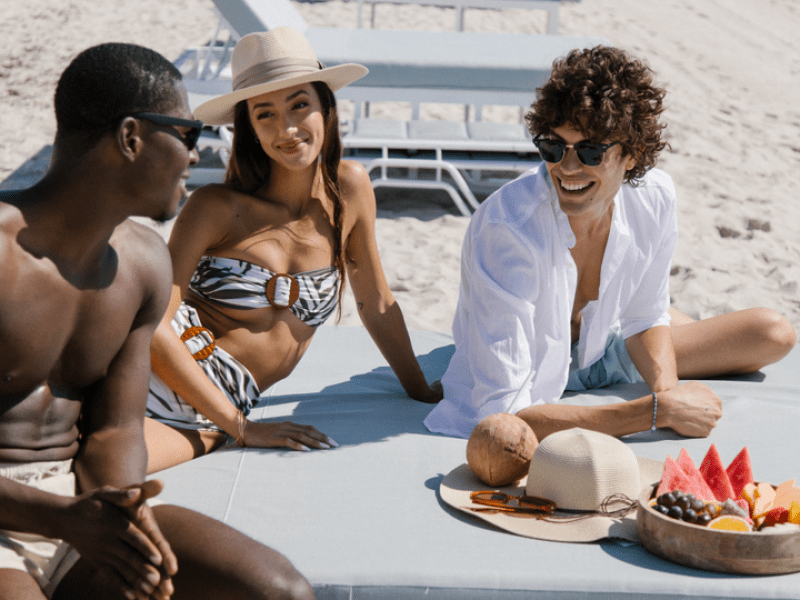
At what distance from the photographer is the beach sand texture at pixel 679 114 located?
5875 mm

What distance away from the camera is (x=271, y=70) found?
3.06 metres

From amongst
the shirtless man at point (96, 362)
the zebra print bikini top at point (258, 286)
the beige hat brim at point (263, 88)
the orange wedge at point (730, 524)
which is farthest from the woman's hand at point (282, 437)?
the orange wedge at point (730, 524)

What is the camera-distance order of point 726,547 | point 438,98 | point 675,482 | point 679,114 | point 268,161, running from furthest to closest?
point 679,114 < point 438,98 < point 268,161 < point 675,482 < point 726,547

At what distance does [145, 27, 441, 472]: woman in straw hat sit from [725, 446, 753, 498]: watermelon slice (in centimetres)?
134

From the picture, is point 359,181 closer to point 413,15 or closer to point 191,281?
point 191,281

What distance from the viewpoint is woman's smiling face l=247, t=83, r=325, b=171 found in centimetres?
302

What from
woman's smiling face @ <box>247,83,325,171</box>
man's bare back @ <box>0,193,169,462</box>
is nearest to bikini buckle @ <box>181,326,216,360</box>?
woman's smiling face @ <box>247,83,325,171</box>

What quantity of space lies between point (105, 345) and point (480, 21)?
1384cm

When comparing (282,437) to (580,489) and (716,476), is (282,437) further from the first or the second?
(716,476)

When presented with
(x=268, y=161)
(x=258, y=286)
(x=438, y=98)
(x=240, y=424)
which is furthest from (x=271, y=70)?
(x=438, y=98)

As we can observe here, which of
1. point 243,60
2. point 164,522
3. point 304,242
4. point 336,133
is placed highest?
point 243,60

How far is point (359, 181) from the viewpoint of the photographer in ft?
11.0

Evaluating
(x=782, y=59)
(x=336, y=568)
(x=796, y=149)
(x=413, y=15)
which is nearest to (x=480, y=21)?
(x=413, y=15)

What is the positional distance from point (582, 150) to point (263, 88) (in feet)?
3.70
